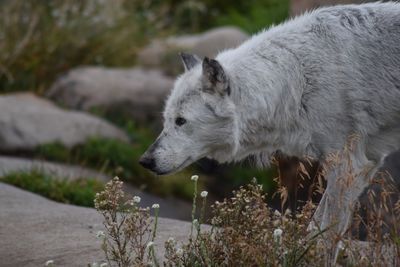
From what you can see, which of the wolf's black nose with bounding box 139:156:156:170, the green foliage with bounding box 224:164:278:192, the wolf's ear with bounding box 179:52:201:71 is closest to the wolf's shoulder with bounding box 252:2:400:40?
the wolf's ear with bounding box 179:52:201:71

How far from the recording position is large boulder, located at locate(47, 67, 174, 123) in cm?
1220

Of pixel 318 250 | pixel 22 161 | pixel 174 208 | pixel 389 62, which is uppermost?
pixel 389 62

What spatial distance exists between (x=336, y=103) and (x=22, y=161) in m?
4.71

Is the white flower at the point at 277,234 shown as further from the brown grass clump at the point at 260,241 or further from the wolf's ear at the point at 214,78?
the wolf's ear at the point at 214,78

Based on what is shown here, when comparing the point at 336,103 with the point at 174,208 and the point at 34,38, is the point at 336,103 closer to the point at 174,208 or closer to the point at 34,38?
the point at 174,208

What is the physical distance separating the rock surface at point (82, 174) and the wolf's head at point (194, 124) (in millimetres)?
2720

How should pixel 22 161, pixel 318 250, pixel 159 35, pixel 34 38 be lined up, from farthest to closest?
1. pixel 159 35
2. pixel 34 38
3. pixel 22 161
4. pixel 318 250

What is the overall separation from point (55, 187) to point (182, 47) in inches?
243

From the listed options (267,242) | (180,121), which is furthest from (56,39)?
(267,242)

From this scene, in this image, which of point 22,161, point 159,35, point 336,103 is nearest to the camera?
point 336,103

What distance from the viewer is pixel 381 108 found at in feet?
19.8

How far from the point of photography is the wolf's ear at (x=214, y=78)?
234 inches

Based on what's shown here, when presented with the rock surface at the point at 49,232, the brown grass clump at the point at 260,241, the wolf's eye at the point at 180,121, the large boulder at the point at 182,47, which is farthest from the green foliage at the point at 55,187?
the large boulder at the point at 182,47

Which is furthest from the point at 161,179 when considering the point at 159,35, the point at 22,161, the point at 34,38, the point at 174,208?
the point at 159,35
